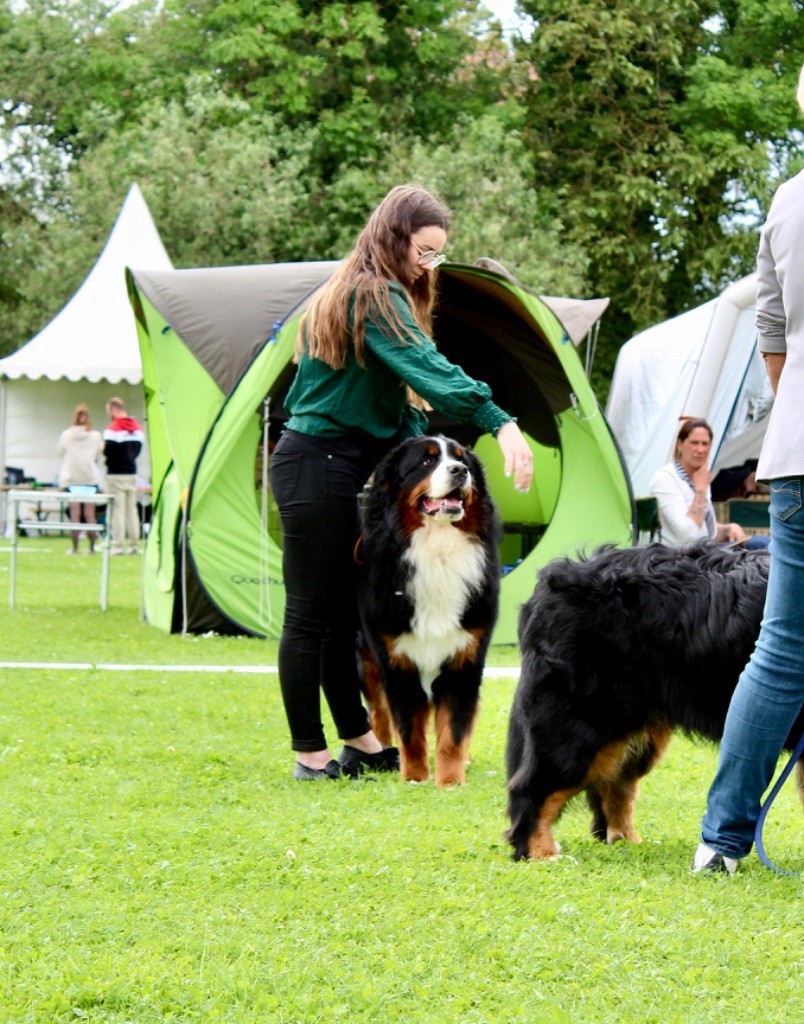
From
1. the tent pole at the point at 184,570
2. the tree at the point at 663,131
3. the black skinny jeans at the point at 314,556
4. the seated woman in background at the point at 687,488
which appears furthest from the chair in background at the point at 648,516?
the tree at the point at 663,131

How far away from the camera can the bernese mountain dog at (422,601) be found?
462cm

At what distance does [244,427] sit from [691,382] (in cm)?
404

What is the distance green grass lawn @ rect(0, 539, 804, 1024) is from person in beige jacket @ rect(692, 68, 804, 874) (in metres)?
0.16

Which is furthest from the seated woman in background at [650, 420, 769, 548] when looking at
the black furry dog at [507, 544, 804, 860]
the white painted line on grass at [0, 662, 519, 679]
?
the black furry dog at [507, 544, 804, 860]

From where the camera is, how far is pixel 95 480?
57.6 ft

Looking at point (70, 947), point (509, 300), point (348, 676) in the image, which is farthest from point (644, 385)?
point (70, 947)

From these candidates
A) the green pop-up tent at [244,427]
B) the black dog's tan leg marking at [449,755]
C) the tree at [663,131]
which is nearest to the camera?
the black dog's tan leg marking at [449,755]

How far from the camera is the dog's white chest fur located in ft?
15.4

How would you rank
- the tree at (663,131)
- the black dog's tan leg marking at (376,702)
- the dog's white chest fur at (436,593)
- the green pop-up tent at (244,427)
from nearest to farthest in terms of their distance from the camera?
the dog's white chest fur at (436,593)
the black dog's tan leg marking at (376,702)
the green pop-up tent at (244,427)
the tree at (663,131)

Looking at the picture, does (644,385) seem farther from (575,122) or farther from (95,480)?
(575,122)

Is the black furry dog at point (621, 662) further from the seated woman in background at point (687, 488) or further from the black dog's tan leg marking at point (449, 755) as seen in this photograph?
the seated woman in background at point (687, 488)

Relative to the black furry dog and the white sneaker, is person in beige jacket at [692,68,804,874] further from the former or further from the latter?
the black furry dog

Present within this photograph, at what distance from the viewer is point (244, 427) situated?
8438 mm

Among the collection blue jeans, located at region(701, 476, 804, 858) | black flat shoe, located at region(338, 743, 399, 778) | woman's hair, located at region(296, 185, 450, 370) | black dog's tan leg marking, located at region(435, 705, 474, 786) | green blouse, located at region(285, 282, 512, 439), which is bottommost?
black flat shoe, located at region(338, 743, 399, 778)
